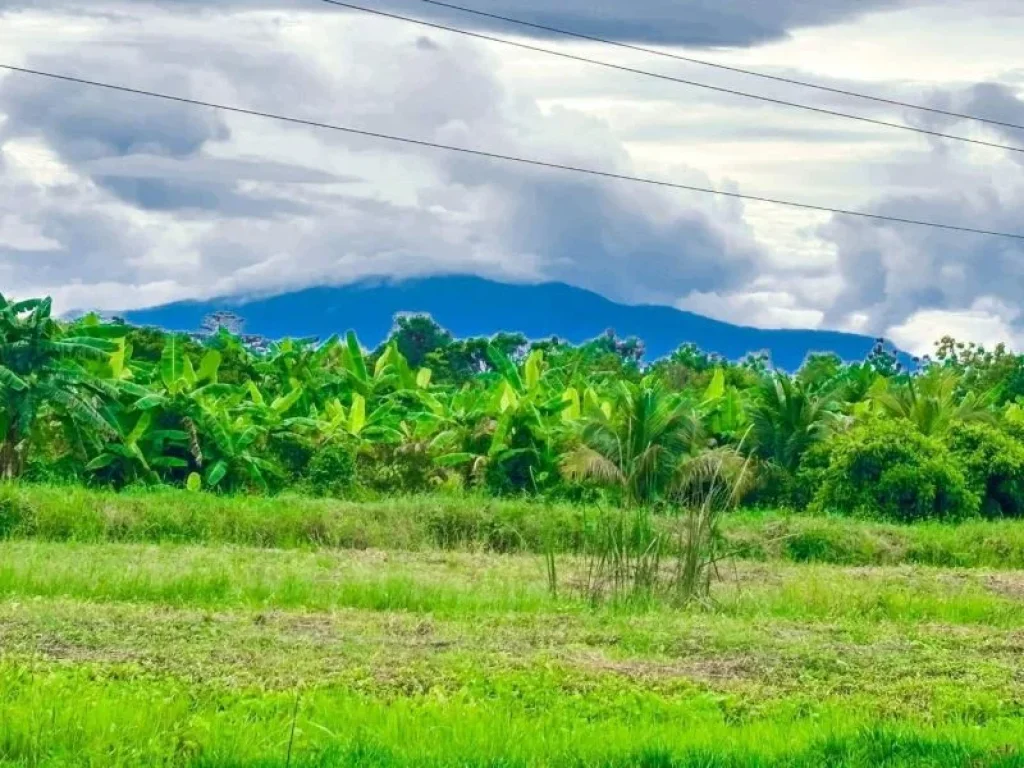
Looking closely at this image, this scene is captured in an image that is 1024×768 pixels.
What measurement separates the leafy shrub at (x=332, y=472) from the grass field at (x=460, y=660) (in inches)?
173

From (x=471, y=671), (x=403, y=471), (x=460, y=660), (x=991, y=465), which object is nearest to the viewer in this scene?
(x=471, y=671)

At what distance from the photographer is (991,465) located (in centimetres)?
2491

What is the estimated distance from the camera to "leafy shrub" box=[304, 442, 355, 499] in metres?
23.5

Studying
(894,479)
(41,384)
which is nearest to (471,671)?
(41,384)

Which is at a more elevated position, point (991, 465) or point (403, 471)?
point (991, 465)

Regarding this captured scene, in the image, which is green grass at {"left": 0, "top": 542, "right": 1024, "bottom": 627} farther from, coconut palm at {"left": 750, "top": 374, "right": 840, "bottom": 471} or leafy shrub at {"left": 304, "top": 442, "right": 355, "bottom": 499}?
coconut palm at {"left": 750, "top": 374, "right": 840, "bottom": 471}

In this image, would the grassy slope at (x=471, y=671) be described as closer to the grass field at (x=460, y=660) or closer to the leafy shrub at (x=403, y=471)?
the grass field at (x=460, y=660)

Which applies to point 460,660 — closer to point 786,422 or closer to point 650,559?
point 650,559

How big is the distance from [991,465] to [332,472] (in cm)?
1047

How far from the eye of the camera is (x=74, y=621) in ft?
36.2

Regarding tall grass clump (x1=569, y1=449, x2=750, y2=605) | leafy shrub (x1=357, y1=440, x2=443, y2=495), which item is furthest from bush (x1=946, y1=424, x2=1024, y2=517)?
tall grass clump (x1=569, y1=449, x2=750, y2=605)

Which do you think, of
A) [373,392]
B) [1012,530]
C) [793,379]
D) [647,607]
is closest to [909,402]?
[793,379]

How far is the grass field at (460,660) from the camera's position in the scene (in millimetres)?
7527

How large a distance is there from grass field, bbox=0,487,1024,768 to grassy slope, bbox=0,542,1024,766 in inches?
1.0
